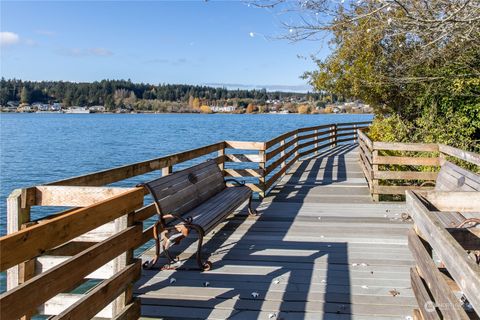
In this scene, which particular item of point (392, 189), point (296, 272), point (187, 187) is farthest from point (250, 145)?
point (296, 272)

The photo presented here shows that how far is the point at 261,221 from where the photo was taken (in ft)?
21.2

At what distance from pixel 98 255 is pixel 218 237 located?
10.3 feet

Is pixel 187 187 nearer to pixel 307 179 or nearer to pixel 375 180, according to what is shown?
pixel 375 180

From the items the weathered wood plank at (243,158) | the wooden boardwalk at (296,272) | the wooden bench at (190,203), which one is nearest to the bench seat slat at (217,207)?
the wooden bench at (190,203)

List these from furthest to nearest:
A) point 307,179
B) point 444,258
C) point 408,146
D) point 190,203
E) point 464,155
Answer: point 307,179, point 408,146, point 464,155, point 190,203, point 444,258

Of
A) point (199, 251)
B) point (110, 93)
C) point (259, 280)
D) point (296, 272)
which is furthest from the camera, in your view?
point (110, 93)

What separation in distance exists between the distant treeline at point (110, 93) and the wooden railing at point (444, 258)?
8849 centimetres

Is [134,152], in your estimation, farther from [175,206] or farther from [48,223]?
[48,223]

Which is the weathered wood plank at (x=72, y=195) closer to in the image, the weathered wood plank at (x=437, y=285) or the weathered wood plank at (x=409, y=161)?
the weathered wood plank at (x=437, y=285)

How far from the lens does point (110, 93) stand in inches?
4104

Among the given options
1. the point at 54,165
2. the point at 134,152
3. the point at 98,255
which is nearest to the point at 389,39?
the point at 98,255

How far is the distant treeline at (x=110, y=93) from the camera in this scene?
96938 mm

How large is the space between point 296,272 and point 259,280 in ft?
1.37

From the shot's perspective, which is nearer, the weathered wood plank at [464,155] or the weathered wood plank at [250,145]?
the weathered wood plank at [464,155]
